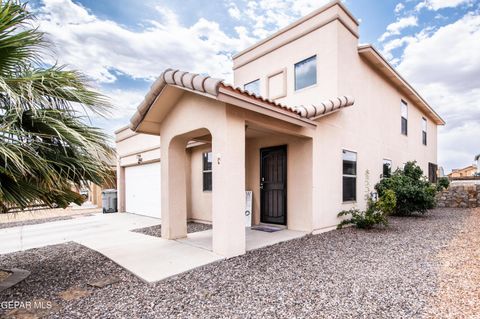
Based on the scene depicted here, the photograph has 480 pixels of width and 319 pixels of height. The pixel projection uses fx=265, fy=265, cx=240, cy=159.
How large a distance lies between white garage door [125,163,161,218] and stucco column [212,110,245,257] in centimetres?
678

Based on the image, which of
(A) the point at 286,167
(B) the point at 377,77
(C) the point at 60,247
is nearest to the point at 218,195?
(A) the point at 286,167

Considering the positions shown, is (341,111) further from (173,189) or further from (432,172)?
(432,172)

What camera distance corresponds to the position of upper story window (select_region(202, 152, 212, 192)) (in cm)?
986

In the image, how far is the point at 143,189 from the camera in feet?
41.3

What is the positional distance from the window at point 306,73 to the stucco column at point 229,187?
16.5 feet

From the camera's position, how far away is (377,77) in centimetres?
1130

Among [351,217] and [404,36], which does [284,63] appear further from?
[404,36]

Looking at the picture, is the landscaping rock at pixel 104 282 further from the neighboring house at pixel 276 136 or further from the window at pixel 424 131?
the window at pixel 424 131

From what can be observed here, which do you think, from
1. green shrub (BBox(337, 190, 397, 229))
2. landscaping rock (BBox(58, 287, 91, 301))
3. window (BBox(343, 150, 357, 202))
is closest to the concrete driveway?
landscaping rock (BBox(58, 287, 91, 301))

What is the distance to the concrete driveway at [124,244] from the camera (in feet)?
15.8

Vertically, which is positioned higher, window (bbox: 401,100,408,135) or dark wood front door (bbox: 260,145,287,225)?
window (bbox: 401,100,408,135)

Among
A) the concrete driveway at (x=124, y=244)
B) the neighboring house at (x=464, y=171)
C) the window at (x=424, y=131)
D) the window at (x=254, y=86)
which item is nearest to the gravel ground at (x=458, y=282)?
the concrete driveway at (x=124, y=244)

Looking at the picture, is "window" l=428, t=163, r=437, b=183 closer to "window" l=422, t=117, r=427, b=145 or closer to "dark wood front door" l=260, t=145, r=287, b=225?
"window" l=422, t=117, r=427, b=145

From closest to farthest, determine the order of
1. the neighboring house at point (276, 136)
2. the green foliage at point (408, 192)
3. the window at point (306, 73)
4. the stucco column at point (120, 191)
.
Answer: the neighboring house at point (276, 136)
the window at point (306, 73)
the green foliage at point (408, 192)
the stucco column at point (120, 191)
